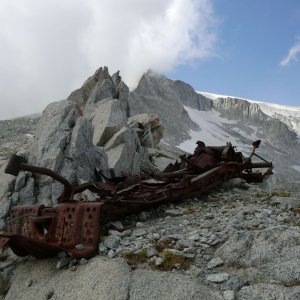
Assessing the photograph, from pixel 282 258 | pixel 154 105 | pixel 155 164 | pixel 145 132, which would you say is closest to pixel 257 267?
pixel 282 258

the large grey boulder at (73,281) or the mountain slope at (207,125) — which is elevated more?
the mountain slope at (207,125)

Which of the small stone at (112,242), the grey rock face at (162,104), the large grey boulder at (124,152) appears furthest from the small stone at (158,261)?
the grey rock face at (162,104)

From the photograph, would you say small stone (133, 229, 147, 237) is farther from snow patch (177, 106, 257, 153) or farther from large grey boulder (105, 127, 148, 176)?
snow patch (177, 106, 257, 153)

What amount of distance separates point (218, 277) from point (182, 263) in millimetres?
Answer: 800

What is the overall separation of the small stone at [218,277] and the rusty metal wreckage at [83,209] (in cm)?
232

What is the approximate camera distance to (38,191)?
12.2 meters

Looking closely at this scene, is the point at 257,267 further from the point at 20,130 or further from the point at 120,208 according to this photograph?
the point at 20,130

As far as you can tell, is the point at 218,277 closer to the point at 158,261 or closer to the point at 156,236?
the point at 158,261

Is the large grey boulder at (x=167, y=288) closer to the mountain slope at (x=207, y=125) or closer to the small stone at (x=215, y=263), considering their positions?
the small stone at (x=215, y=263)

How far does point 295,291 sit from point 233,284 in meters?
0.93

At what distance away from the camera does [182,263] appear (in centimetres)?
675

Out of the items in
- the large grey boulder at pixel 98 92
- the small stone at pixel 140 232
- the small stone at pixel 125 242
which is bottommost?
the small stone at pixel 125 242

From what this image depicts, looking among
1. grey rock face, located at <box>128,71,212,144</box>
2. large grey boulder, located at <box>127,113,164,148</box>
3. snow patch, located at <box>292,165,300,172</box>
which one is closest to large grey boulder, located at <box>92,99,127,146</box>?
large grey boulder, located at <box>127,113,164,148</box>

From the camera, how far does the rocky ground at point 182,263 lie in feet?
19.6
